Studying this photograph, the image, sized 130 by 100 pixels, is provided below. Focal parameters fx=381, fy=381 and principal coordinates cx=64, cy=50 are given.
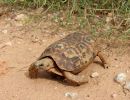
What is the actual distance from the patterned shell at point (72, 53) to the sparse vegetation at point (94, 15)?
509 millimetres

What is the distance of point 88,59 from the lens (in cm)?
368

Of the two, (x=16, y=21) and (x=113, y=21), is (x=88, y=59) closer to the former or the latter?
(x=113, y=21)

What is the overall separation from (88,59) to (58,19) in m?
1.06

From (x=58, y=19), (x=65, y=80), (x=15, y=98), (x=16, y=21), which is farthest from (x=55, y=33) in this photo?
(x=15, y=98)

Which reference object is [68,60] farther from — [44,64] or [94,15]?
[94,15]

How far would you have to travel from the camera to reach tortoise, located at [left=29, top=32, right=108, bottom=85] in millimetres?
3535

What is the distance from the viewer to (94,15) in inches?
177

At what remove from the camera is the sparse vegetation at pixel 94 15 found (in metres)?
4.27

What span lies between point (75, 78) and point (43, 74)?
1.38 feet

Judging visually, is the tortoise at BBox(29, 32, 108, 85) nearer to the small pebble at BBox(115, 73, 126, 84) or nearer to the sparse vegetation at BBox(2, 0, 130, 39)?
the small pebble at BBox(115, 73, 126, 84)

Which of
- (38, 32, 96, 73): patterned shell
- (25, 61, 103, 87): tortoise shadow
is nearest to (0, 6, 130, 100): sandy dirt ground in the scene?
(25, 61, 103, 87): tortoise shadow

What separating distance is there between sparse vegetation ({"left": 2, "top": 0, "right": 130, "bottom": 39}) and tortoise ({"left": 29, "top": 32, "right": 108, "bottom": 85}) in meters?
0.54

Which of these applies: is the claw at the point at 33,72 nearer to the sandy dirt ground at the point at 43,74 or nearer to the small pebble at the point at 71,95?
the sandy dirt ground at the point at 43,74

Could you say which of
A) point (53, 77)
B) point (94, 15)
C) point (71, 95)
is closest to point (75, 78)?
point (71, 95)
